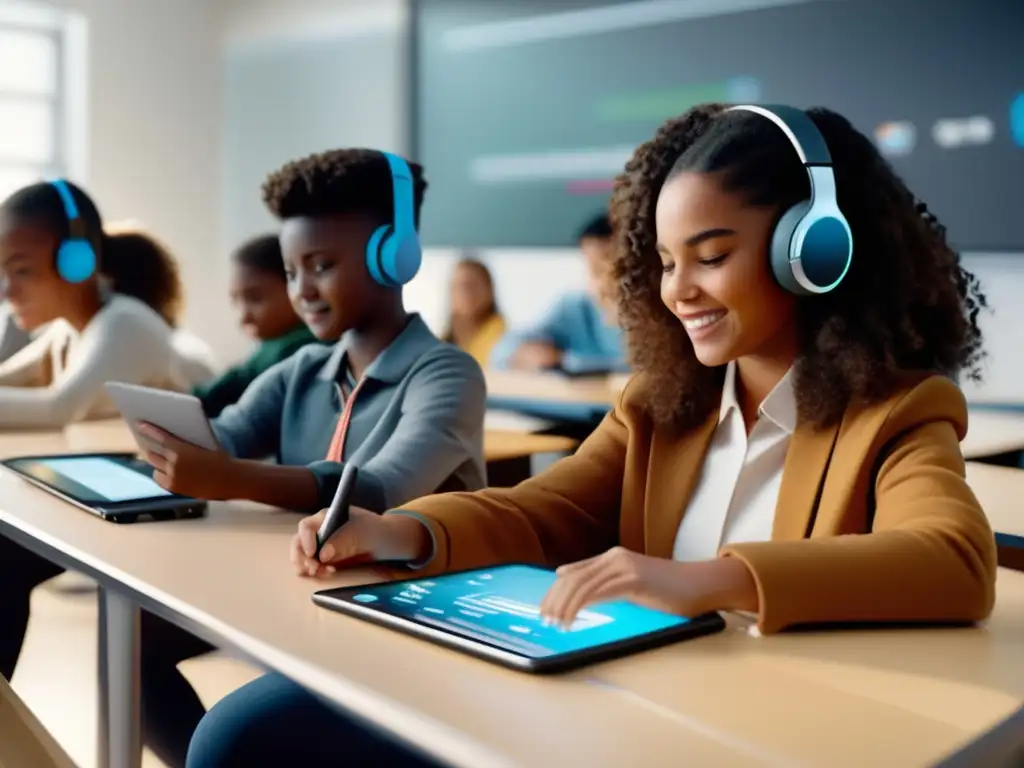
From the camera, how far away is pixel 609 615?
0.89 metres

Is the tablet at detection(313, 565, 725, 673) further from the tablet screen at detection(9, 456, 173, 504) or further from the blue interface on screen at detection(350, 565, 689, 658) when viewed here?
the tablet screen at detection(9, 456, 173, 504)

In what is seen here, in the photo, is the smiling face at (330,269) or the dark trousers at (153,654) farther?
the smiling face at (330,269)

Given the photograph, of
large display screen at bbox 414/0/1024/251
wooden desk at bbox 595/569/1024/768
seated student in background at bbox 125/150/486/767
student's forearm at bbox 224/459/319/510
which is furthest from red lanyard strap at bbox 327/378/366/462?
large display screen at bbox 414/0/1024/251

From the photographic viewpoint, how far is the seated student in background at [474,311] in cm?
484

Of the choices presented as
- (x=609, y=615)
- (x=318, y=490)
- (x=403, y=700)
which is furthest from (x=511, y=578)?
(x=318, y=490)

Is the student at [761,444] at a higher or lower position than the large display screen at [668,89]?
lower

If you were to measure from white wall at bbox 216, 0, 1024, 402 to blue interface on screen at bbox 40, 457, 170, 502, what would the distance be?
9.68ft

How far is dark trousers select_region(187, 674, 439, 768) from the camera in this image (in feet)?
3.28

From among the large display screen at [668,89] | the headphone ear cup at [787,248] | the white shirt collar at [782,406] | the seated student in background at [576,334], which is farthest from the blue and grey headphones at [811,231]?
the seated student in background at [576,334]

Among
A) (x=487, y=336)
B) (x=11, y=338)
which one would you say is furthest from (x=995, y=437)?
(x=487, y=336)

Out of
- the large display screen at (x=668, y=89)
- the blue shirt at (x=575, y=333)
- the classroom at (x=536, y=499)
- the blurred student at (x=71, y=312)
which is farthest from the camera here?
the blue shirt at (x=575, y=333)

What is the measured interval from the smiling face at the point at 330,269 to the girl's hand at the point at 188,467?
263mm

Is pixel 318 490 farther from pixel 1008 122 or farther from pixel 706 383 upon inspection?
pixel 1008 122

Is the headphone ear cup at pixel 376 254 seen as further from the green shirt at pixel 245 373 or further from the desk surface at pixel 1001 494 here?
the desk surface at pixel 1001 494
